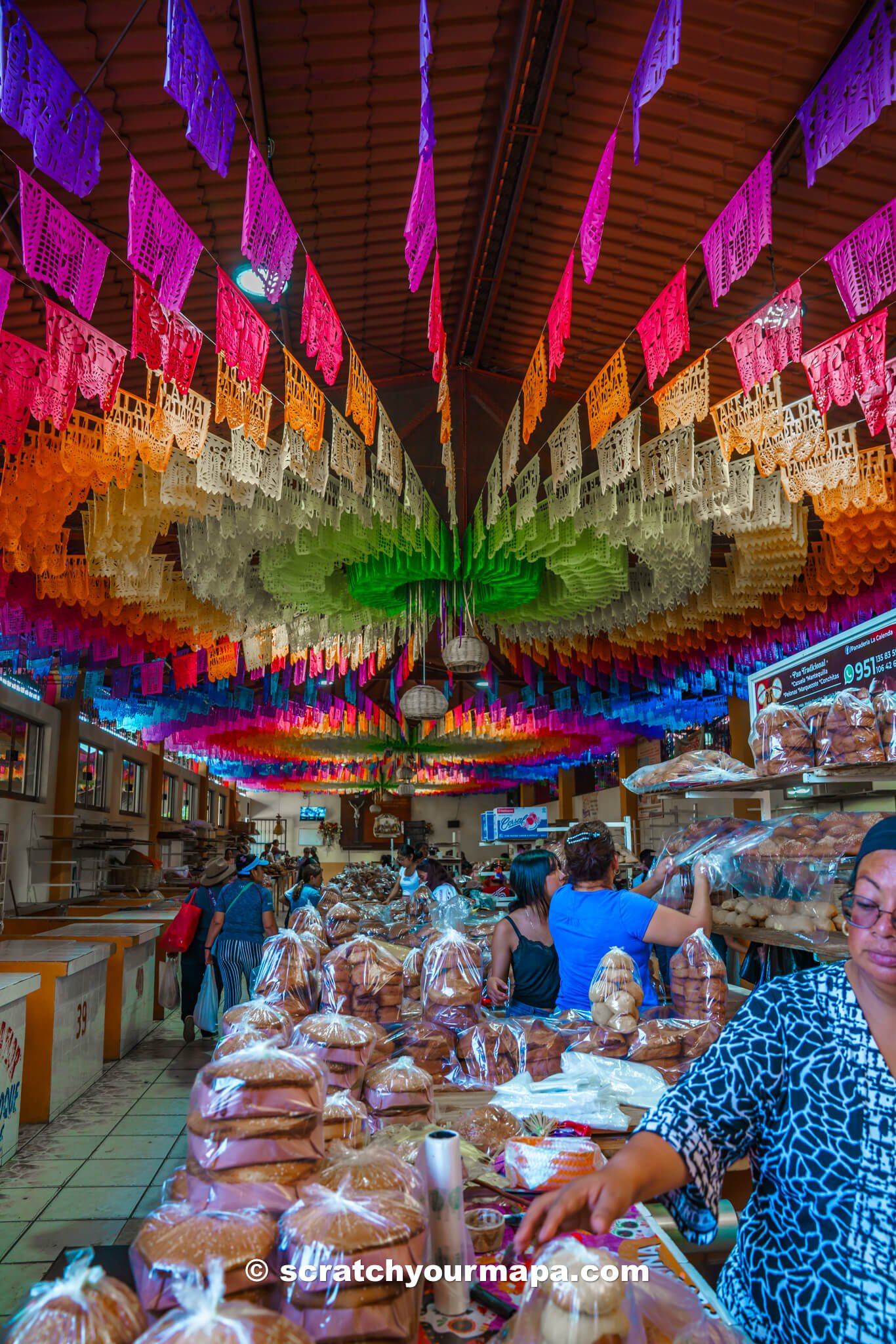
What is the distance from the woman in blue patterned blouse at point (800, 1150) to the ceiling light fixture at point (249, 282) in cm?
431

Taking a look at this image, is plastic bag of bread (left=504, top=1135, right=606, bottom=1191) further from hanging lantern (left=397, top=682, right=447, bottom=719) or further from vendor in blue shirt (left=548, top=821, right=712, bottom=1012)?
hanging lantern (left=397, top=682, right=447, bottom=719)

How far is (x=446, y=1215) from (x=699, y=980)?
188 centimetres

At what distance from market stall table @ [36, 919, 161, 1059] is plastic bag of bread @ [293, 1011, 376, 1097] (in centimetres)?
454

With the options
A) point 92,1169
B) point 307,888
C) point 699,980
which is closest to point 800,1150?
point 699,980

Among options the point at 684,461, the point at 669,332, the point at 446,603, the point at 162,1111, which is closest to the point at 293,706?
the point at 446,603

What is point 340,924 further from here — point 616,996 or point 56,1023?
point 616,996

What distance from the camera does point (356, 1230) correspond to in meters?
1.03

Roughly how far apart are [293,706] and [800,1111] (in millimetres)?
12053

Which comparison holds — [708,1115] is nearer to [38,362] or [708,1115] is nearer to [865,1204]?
[865,1204]

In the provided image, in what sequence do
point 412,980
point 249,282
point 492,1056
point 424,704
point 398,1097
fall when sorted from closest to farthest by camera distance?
1. point 398,1097
2. point 492,1056
3. point 412,980
4. point 249,282
5. point 424,704

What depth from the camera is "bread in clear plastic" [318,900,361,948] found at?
471 cm

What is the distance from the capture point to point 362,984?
10.2 feet

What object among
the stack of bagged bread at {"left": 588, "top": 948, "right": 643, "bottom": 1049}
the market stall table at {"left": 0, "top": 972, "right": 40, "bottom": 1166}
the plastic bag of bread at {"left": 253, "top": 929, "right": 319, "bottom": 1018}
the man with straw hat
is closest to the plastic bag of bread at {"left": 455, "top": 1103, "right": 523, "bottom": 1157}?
the stack of bagged bread at {"left": 588, "top": 948, "right": 643, "bottom": 1049}

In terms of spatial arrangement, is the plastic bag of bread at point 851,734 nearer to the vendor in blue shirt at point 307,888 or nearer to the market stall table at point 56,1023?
the market stall table at point 56,1023
